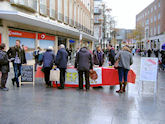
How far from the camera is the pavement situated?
4.64 metres

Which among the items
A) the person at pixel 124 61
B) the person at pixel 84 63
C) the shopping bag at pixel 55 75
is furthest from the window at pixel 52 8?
the person at pixel 124 61

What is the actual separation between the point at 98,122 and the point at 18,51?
488cm

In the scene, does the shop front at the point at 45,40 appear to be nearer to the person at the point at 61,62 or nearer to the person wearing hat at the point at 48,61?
the person wearing hat at the point at 48,61

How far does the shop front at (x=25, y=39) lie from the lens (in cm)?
1605

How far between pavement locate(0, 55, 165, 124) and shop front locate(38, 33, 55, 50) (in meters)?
13.8

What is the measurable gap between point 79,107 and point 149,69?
11.5 ft

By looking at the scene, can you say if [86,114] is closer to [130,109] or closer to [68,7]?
[130,109]

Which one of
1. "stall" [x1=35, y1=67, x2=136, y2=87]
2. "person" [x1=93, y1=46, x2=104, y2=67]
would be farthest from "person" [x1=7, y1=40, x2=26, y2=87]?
"person" [x1=93, y1=46, x2=104, y2=67]

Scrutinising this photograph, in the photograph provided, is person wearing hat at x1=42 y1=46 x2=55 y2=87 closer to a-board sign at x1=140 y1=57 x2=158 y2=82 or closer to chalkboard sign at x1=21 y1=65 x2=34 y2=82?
chalkboard sign at x1=21 y1=65 x2=34 y2=82

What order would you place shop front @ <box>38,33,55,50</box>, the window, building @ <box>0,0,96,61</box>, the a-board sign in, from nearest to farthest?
the a-board sign → building @ <box>0,0,96,61</box> → shop front @ <box>38,33,55,50</box> → the window

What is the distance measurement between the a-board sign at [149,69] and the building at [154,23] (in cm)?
4298

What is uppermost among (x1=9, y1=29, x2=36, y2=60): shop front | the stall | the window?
the window

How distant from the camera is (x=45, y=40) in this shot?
73.3 feet

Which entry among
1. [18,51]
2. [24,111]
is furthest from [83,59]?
[24,111]
